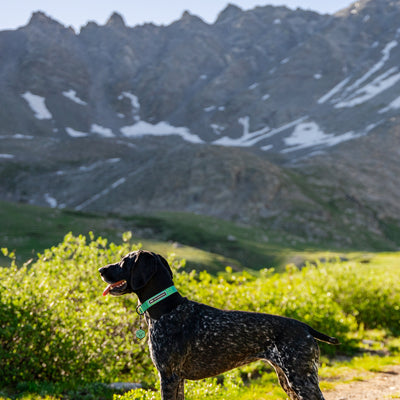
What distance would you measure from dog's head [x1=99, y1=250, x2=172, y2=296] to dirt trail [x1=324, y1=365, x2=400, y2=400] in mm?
5759

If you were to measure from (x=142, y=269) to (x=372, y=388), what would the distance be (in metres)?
7.44

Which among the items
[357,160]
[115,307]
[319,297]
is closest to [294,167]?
[357,160]

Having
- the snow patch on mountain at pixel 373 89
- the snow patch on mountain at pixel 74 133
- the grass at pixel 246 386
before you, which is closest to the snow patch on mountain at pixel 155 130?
the snow patch on mountain at pixel 74 133

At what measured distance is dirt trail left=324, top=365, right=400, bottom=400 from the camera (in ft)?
29.0

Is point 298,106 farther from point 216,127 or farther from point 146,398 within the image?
point 146,398

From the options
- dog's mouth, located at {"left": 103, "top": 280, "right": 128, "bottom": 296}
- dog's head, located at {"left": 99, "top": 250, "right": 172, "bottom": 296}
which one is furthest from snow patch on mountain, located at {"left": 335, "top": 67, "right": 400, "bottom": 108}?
dog's mouth, located at {"left": 103, "top": 280, "right": 128, "bottom": 296}

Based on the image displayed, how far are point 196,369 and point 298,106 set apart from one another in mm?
177969

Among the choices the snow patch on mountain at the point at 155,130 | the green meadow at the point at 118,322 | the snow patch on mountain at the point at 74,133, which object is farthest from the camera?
the snow patch on mountain at the point at 155,130

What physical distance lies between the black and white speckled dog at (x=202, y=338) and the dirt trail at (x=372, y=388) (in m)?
4.10

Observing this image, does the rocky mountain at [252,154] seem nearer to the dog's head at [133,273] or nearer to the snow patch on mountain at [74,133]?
the snow patch on mountain at [74,133]

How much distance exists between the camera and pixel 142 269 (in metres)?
5.63

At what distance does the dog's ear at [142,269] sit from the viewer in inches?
220

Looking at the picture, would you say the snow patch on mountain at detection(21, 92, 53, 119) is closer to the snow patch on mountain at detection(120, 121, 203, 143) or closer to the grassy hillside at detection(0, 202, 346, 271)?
the snow patch on mountain at detection(120, 121, 203, 143)

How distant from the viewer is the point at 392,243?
63.2 meters
